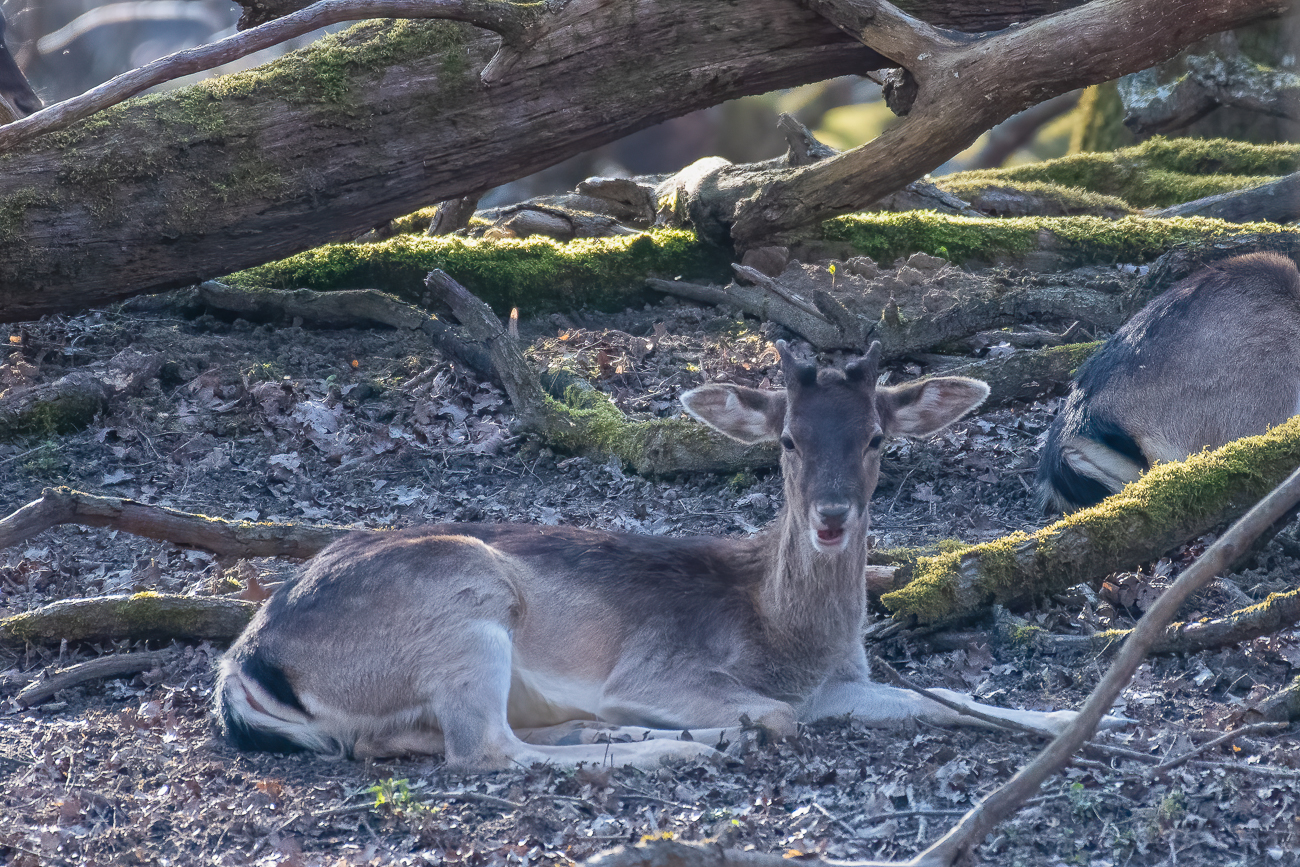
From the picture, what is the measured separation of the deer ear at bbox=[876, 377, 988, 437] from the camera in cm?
553

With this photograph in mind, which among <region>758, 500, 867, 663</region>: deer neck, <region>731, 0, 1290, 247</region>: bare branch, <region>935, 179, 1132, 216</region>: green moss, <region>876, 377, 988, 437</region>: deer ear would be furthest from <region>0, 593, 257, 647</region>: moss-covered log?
<region>935, 179, 1132, 216</region>: green moss

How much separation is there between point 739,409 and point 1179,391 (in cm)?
333

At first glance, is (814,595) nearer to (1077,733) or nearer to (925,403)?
(925,403)

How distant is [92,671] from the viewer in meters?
5.85

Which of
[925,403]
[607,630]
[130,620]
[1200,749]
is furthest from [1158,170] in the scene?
[130,620]

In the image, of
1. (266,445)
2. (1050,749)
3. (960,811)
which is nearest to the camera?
(1050,749)

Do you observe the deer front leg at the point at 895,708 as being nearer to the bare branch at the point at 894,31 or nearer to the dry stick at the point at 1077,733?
the dry stick at the point at 1077,733

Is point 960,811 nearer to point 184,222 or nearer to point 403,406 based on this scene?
point 403,406

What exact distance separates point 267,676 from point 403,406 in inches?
168

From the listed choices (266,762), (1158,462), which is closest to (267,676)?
(266,762)

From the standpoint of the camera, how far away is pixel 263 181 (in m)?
9.54

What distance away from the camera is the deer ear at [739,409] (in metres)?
5.66

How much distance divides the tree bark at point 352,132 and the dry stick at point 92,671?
14.9ft

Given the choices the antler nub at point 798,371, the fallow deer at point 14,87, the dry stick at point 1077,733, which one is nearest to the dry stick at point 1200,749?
the dry stick at point 1077,733
